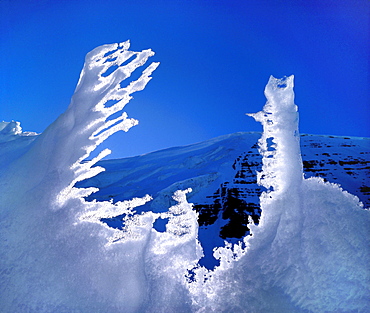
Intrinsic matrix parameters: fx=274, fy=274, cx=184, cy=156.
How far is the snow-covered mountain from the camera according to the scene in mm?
14477

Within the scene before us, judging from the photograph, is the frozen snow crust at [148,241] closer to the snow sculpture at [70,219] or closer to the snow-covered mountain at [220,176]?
the snow sculpture at [70,219]

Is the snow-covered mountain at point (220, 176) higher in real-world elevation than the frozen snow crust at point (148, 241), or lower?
higher

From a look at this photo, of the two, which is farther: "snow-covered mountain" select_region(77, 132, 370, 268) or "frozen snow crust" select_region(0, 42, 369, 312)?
"snow-covered mountain" select_region(77, 132, 370, 268)

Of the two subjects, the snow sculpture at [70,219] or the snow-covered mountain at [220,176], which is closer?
the snow sculpture at [70,219]

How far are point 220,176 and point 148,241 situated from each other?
48.2 ft

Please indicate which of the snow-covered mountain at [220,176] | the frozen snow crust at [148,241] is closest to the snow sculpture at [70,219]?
the frozen snow crust at [148,241]

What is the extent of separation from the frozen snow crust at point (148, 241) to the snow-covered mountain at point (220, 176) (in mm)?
8842

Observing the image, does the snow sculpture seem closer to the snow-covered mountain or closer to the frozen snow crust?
the frozen snow crust

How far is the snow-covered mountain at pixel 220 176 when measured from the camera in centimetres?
1448

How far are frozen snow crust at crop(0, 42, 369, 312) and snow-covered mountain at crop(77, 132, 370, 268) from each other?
884 centimetres

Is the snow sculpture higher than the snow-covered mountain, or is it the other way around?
the snow-covered mountain

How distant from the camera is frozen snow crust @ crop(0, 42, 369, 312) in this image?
2.55 m

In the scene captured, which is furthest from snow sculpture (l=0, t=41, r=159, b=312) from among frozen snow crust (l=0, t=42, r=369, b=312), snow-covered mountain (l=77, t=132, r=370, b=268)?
snow-covered mountain (l=77, t=132, r=370, b=268)

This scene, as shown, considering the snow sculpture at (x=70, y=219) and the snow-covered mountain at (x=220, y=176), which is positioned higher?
the snow-covered mountain at (x=220, y=176)
